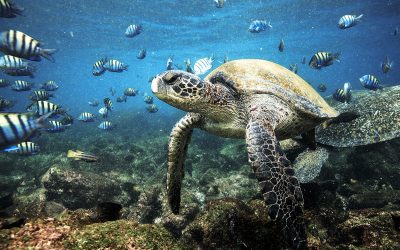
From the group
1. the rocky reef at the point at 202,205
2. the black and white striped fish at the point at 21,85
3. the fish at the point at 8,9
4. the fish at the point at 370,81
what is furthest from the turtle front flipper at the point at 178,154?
the black and white striped fish at the point at 21,85

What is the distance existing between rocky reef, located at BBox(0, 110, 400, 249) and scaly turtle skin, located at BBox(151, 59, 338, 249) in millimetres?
475

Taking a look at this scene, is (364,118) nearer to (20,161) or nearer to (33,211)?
(33,211)

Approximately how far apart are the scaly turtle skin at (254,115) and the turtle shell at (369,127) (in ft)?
5.50

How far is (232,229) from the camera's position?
280 centimetres

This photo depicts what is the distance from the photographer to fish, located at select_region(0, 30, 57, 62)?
4.61 metres

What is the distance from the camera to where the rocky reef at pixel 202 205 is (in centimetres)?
196

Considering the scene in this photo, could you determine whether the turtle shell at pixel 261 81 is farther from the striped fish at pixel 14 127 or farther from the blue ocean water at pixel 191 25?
the blue ocean water at pixel 191 25

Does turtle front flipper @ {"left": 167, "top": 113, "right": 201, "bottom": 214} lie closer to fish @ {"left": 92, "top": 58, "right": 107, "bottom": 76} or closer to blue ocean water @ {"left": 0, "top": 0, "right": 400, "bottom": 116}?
fish @ {"left": 92, "top": 58, "right": 107, "bottom": 76}

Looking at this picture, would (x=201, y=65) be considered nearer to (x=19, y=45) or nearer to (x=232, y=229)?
(x=19, y=45)

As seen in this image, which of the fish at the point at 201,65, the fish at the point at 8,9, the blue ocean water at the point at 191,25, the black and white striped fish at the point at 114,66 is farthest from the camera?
the blue ocean water at the point at 191,25

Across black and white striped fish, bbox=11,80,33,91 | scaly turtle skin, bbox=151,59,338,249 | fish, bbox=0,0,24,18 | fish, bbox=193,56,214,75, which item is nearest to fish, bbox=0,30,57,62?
fish, bbox=0,0,24,18

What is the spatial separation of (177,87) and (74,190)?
184 inches

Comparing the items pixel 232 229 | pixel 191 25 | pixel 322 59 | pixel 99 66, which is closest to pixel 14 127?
pixel 232 229

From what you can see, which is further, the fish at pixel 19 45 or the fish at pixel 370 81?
the fish at pixel 370 81
